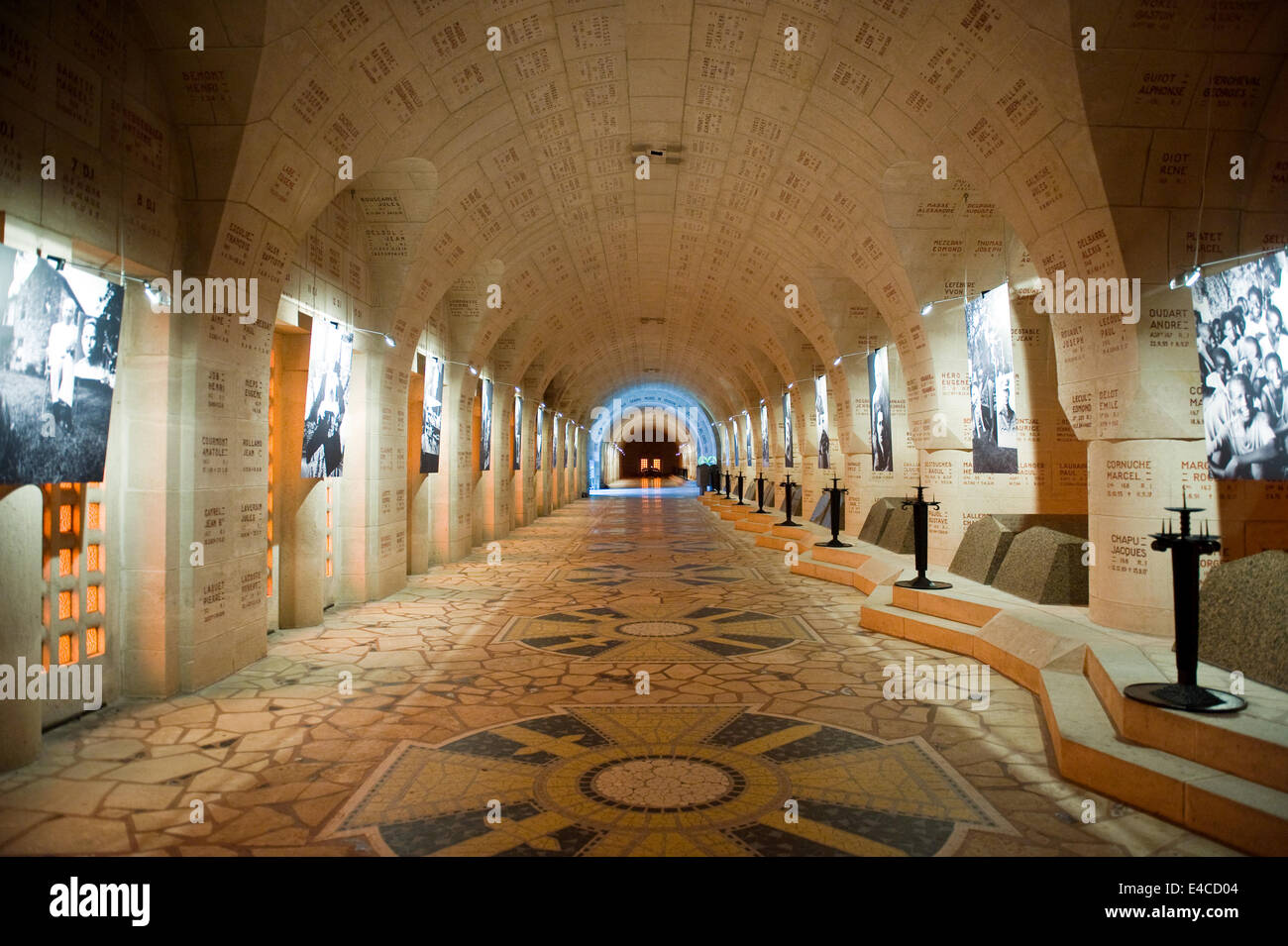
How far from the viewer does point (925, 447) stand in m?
10.7

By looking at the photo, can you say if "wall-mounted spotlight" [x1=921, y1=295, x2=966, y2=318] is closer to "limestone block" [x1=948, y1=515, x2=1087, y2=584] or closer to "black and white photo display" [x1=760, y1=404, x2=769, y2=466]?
"limestone block" [x1=948, y1=515, x2=1087, y2=584]

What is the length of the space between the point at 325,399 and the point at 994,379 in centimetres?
753

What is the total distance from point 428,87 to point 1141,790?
809cm

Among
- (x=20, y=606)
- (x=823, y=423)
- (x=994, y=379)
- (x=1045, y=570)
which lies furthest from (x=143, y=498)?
(x=823, y=423)

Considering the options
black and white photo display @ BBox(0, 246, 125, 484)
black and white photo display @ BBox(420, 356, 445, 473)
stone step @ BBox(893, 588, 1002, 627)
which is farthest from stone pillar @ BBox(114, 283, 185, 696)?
stone step @ BBox(893, 588, 1002, 627)

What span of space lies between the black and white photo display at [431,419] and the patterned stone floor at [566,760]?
382cm

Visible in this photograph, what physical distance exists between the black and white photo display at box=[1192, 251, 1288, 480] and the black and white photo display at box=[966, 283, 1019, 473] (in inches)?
140

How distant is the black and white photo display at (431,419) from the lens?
11.0 meters

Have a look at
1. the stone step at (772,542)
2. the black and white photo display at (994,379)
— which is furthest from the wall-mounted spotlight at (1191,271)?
the stone step at (772,542)

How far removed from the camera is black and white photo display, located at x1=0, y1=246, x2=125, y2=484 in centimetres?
385

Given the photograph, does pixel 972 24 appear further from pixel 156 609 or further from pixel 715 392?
pixel 715 392

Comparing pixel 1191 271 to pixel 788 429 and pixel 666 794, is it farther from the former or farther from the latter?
pixel 788 429

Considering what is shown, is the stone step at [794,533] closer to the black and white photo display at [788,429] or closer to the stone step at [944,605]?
the black and white photo display at [788,429]

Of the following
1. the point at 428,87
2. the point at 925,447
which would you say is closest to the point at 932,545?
the point at 925,447
